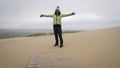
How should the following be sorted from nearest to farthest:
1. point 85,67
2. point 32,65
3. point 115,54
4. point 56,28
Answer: point 85,67
point 32,65
point 115,54
point 56,28

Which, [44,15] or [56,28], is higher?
[44,15]

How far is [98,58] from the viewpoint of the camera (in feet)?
14.9

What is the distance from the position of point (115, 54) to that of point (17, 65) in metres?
2.79

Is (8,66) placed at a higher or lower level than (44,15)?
lower

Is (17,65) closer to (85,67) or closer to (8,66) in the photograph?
(8,66)

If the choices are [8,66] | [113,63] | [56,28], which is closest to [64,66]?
[113,63]

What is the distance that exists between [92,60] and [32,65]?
162 centimetres

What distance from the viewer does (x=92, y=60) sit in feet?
14.4

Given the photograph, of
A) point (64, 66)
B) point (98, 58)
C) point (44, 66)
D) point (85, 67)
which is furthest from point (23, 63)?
point (98, 58)

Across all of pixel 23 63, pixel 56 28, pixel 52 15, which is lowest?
pixel 23 63

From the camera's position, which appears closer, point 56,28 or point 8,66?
point 8,66

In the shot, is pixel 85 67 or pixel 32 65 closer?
pixel 85 67

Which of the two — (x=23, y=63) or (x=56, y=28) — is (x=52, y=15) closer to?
(x=56, y=28)

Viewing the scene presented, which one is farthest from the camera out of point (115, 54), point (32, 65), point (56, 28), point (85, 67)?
point (56, 28)
